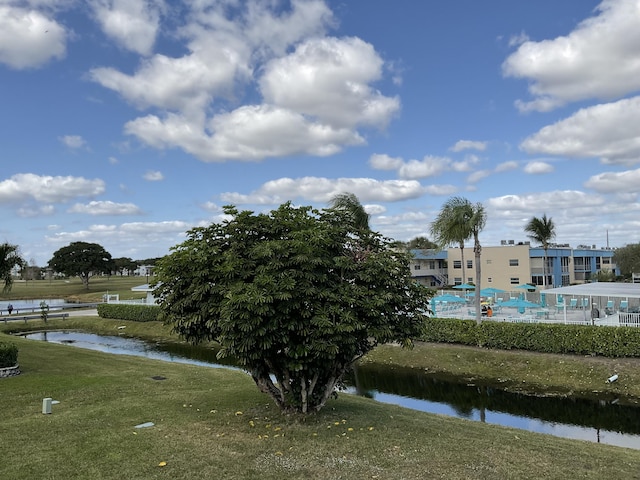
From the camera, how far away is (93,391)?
41.7 feet

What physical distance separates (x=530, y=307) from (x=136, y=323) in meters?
30.9

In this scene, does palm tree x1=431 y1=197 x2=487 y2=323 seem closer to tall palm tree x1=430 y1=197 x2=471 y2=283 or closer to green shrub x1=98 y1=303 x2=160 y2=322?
tall palm tree x1=430 y1=197 x2=471 y2=283

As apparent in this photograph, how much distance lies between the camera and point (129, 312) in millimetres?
42031

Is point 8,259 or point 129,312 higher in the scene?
point 8,259

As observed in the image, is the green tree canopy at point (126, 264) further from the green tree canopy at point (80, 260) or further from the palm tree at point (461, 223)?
the palm tree at point (461, 223)

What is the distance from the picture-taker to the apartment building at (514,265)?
175ft

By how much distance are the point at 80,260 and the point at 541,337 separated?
270 feet

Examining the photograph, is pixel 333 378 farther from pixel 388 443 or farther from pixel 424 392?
pixel 424 392

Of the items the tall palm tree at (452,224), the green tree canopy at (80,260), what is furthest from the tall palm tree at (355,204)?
the green tree canopy at (80,260)

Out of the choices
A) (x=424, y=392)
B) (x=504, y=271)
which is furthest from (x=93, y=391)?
(x=504, y=271)

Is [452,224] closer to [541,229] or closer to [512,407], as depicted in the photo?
[512,407]

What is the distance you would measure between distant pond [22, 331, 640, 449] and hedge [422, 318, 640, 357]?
2375 mm

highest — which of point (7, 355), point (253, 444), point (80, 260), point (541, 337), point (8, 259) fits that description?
point (80, 260)

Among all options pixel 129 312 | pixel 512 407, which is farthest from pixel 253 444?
pixel 129 312
